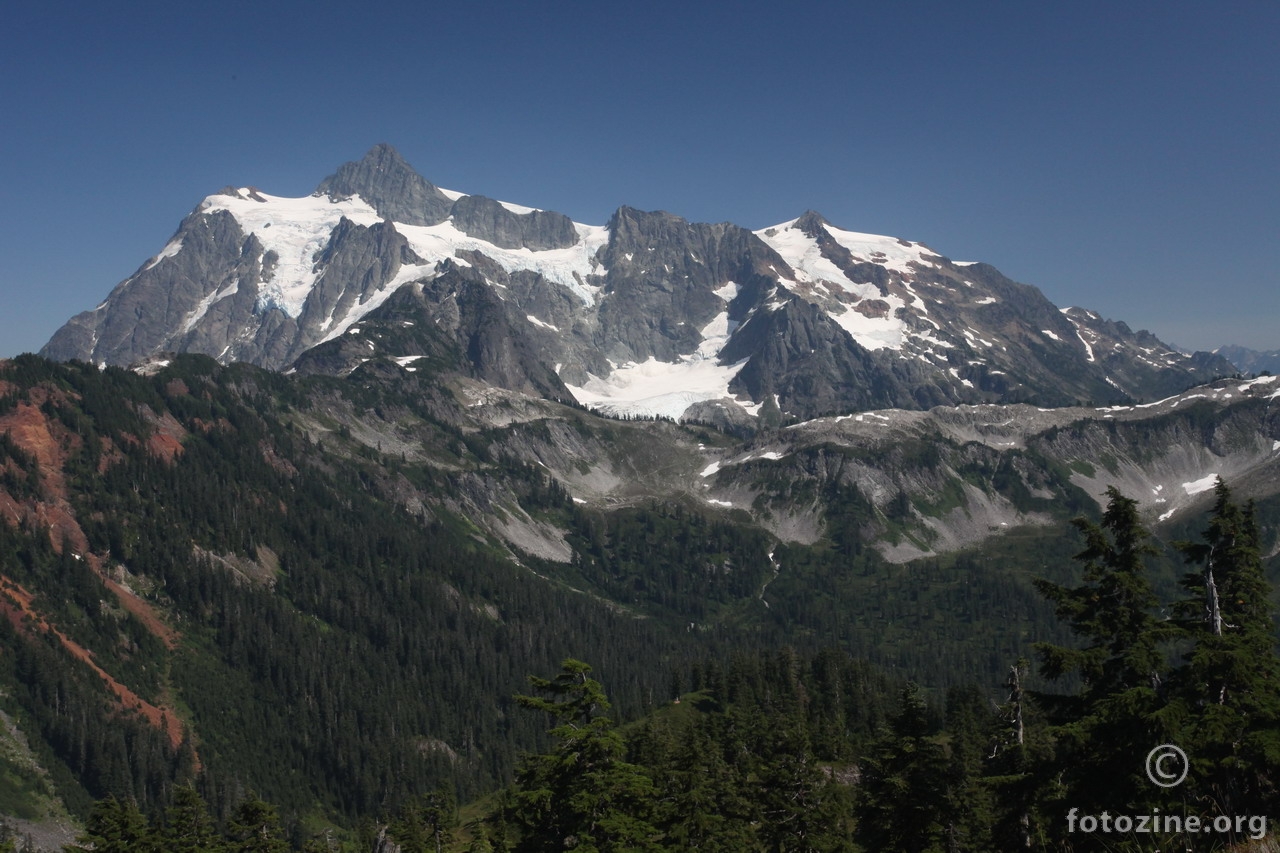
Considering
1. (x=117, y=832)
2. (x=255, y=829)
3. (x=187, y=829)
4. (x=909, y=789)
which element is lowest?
(x=187, y=829)

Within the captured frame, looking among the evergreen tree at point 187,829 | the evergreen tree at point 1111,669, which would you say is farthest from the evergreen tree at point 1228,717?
the evergreen tree at point 187,829

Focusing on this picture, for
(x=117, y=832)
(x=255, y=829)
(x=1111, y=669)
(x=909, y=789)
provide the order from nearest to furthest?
1. (x=1111, y=669)
2. (x=909, y=789)
3. (x=117, y=832)
4. (x=255, y=829)

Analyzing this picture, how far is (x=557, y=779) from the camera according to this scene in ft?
123

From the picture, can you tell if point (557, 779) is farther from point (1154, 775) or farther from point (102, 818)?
point (102, 818)

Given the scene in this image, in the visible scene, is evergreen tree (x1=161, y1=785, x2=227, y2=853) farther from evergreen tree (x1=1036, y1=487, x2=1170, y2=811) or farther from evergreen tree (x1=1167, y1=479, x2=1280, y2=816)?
evergreen tree (x1=1167, y1=479, x2=1280, y2=816)

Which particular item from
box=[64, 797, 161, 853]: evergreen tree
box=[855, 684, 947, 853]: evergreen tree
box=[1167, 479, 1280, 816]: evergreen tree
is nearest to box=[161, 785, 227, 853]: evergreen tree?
box=[64, 797, 161, 853]: evergreen tree

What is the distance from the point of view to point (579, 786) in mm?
36750

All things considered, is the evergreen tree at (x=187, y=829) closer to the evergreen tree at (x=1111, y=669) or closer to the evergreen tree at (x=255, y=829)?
the evergreen tree at (x=255, y=829)

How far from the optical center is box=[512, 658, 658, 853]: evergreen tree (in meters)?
36.4

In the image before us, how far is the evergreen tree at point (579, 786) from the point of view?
1435 inches

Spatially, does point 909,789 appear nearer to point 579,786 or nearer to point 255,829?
point 579,786

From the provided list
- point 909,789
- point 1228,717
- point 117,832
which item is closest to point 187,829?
point 117,832

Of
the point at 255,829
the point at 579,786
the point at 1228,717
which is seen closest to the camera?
the point at 1228,717

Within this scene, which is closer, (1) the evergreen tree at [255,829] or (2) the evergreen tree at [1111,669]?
(2) the evergreen tree at [1111,669]
